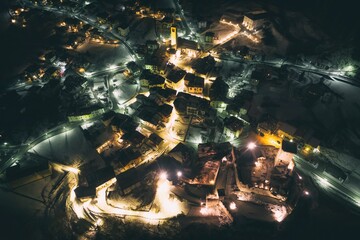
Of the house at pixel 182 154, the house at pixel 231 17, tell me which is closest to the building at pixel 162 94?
the house at pixel 182 154

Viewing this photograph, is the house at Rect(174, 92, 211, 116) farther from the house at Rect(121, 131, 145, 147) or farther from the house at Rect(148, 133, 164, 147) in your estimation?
the house at Rect(121, 131, 145, 147)

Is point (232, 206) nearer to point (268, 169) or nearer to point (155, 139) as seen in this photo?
point (268, 169)

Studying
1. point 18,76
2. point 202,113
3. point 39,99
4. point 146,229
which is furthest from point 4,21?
point 146,229

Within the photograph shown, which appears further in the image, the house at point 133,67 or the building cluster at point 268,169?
the house at point 133,67

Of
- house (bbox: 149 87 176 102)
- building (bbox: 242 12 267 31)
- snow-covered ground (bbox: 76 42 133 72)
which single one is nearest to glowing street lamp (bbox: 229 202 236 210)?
house (bbox: 149 87 176 102)

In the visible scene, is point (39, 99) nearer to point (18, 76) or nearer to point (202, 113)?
point (18, 76)

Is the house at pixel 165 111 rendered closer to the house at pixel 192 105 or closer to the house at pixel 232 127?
the house at pixel 192 105
